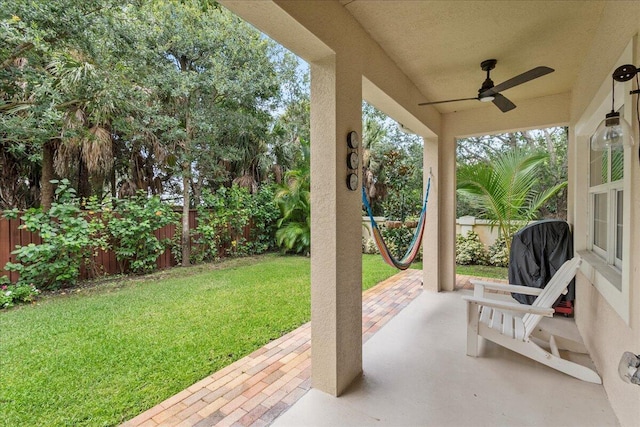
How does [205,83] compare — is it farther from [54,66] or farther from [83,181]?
[83,181]

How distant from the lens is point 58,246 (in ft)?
13.2

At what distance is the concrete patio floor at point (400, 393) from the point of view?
1.75m

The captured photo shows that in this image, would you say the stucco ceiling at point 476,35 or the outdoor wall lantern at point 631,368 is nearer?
the outdoor wall lantern at point 631,368

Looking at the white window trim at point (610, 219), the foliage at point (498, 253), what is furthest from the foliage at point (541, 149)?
the white window trim at point (610, 219)

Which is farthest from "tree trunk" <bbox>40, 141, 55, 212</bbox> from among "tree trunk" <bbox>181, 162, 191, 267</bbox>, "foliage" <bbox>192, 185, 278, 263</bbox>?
"foliage" <bbox>192, 185, 278, 263</bbox>

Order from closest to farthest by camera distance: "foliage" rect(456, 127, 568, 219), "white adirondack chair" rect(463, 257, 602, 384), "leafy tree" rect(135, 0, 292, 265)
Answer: "white adirondack chair" rect(463, 257, 602, 384) → "leafy tree" rect(135, 0, 292, 265) → "foliage" rect(456, 127, 568, 219)

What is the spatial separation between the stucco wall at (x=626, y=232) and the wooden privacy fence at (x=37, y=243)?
5.94 m

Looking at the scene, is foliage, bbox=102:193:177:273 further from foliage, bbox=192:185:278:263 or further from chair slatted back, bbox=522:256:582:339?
chair slatted back, bbox=522:256:582:339

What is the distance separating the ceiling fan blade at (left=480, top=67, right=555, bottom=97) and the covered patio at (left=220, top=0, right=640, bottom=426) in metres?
0.32

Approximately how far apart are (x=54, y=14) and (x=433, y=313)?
562 centimetres

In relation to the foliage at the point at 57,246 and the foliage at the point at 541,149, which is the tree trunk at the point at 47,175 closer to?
the foliage at the point at 57,246

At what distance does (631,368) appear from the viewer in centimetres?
110

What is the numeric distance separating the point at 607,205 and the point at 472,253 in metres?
4.14

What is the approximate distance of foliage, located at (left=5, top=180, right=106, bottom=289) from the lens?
12.6 ft
